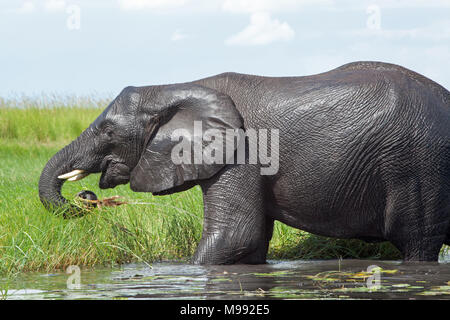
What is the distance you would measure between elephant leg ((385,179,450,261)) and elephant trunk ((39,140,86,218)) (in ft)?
11.3

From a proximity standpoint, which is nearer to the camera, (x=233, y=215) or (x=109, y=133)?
(x=233, y=215)

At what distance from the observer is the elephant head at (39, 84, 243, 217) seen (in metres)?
7.67

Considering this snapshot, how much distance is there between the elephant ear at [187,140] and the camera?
24.8ft

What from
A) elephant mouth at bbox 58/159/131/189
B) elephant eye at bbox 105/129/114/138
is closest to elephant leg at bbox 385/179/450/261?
elephant mouth at bbox 58/159/131/189

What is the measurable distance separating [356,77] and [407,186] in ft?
4.09

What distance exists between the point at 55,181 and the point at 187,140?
1.62 meters

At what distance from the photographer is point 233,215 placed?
7531mm

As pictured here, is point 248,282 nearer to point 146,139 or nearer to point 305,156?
point 305,156

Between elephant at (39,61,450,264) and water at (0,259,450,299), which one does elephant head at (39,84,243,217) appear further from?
water at (0,259,450,299)

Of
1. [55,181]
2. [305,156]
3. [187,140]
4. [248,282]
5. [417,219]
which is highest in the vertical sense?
[187,140]

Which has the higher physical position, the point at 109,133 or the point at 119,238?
the point at 109,133

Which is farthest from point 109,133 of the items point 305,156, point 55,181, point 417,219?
point 417,219
